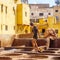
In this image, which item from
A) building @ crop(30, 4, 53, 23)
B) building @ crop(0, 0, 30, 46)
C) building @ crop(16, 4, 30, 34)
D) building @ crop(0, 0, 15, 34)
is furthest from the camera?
building @ crop(30, 4, 53, 23)

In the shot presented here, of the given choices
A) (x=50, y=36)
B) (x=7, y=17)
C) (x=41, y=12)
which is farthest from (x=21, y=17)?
(x=50, y=36)

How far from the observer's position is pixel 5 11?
110 ft

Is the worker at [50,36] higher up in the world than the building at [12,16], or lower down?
lower down

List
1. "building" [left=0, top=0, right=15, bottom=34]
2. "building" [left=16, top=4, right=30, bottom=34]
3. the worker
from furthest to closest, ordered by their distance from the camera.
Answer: "building" [left=16, top=4, right=30, bottom=34] < "building" [left=0, top=0, right=15, bottom=34] < the worker

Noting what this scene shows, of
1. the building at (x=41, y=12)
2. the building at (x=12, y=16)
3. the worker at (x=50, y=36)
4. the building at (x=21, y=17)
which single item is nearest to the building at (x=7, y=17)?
the building at (x=12, y=16)

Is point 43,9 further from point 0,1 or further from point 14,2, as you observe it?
point 0,1

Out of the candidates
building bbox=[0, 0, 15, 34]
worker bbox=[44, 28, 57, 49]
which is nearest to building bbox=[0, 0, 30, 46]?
building bbox=[0, 0, 15, 34]

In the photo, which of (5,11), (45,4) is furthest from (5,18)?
(45,4)

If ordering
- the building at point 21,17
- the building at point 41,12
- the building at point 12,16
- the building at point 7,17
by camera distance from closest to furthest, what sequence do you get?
1. the building at point 7,17
2. the building at point 12,16
3. the building at point 21,17
4. the building at point 41,12

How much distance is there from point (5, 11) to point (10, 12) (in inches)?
92.9

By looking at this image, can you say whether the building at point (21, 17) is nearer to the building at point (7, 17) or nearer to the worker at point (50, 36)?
the building at point (7, 17)

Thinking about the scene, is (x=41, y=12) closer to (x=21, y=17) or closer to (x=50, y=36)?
(x=21, y=17)

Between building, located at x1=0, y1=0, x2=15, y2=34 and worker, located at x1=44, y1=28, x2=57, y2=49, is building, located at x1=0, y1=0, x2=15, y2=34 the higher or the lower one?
the higher one

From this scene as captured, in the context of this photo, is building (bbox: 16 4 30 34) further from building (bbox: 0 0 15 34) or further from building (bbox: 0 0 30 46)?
building (bbox: 0 0 15 34)
